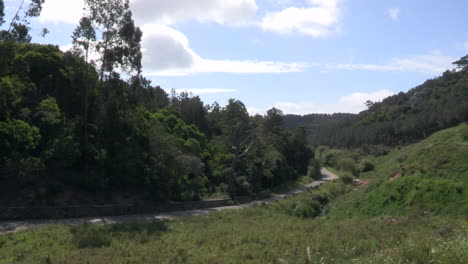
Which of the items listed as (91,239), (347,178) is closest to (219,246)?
(91,239)

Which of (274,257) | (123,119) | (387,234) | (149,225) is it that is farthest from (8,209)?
(387,234)

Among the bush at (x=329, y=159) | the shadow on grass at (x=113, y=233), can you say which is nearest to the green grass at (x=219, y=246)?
the shadow on grass at (x=113, y=233)

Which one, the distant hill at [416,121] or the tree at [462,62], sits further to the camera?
the tree at [462,62]

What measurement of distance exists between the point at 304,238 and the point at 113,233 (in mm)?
8087

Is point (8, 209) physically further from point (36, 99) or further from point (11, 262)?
point (11, 262)

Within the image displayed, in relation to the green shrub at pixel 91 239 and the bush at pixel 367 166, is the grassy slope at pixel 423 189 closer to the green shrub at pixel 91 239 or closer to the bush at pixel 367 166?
the green shrub at pixel 91 239

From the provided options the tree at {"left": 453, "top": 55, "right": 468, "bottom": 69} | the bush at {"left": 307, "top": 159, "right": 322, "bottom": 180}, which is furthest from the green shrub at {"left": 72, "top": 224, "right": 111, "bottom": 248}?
the tree at {"left": 453, "top": 55, "right": 468, "bottom": 69}

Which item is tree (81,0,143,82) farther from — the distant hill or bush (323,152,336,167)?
bush (323,152,336,167)

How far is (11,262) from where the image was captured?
12883mm

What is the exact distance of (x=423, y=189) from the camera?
29094 millimetres

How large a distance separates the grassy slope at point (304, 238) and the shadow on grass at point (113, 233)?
0.12 ft

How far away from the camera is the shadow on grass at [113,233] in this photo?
16109 mm

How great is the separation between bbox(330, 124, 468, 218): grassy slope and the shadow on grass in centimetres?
1646

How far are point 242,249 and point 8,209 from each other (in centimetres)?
1514
